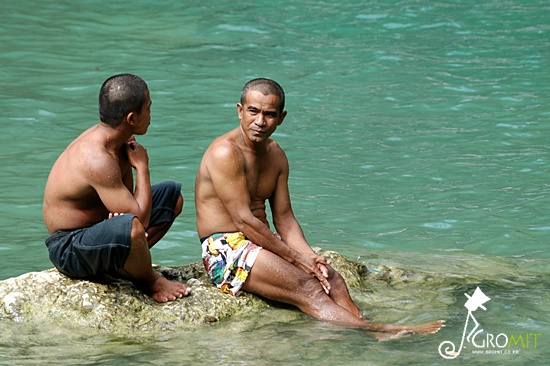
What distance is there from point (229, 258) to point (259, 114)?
92cm

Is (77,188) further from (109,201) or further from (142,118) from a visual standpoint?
(142,118)

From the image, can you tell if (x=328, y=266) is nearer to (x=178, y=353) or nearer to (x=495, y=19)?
(x=178, y=353)

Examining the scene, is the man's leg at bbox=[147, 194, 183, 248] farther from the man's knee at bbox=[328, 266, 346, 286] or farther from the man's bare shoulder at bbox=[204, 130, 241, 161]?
the man's knee at bbox=[328, 266, 346, 286]

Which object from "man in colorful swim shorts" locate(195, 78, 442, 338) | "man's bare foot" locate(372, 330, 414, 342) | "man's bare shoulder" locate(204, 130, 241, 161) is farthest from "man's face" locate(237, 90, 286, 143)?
"man's bare foot" locate(372, 330, 414, 342)

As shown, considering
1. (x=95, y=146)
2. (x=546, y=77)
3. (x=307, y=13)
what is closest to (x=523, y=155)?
(x=546, y=77)

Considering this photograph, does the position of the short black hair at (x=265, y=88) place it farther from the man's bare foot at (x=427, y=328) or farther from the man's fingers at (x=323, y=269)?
the man's bare foot at (x=427, y=328)

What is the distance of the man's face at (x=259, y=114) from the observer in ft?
19.6

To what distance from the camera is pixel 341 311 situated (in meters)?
5.95

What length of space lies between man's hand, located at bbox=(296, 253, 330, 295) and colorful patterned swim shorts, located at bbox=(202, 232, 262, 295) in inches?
11.9

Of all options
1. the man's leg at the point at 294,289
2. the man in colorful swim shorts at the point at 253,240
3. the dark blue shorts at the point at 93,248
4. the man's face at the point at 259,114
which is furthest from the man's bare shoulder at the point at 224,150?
the dark blue shorts at the point at 93,248

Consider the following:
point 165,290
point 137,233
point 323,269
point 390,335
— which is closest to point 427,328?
point 390,335

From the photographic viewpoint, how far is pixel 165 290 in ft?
19.4

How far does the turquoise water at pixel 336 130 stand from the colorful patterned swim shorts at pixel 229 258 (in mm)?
287

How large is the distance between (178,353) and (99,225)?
884 millimetres
